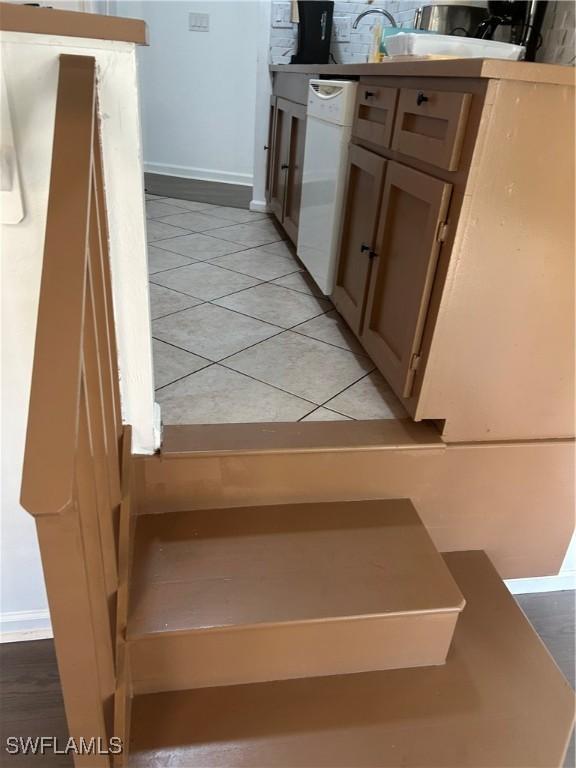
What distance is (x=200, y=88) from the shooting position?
4.59 metres

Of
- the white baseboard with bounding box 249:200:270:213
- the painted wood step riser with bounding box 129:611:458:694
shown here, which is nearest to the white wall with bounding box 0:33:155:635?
the painted wood step riser with bounding box 129:611:458:694

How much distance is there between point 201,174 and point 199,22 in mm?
1100

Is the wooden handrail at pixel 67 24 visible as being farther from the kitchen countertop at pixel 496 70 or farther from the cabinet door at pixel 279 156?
the cabinet door at pixel 279 156

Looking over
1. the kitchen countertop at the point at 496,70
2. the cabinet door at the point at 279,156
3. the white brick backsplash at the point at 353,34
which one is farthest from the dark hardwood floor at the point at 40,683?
the white brick backsplash at the point at 353,34

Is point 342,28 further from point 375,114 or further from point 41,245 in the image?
point 41,245

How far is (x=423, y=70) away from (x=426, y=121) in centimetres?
11

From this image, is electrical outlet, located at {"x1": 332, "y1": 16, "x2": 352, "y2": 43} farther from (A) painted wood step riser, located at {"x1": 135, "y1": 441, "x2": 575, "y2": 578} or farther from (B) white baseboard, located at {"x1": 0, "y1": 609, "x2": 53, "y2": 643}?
(B) white baseboard, located at {"x1": 0, "y1": 609, "x2": 53, "y2": 643}

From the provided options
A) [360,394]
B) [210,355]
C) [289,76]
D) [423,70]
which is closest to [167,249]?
[289,76]

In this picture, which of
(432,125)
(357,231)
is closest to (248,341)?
(357,231)

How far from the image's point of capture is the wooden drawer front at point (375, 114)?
64.6 inches

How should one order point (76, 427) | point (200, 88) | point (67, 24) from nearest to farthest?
point (76, 427), point (67, 24), point (200, 88)

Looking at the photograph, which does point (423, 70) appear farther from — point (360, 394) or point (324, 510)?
point (324, 510)

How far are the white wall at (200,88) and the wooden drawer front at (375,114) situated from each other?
2687 millimetres

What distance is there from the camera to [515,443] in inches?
60.0
